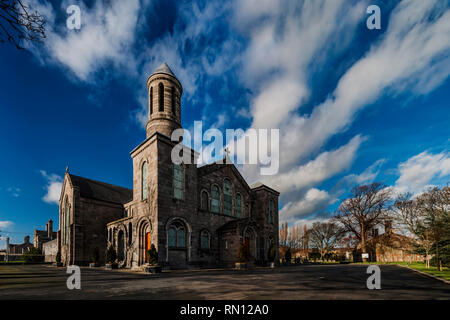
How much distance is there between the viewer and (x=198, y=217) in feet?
81.5

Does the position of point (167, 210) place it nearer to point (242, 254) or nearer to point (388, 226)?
point (242, 254)

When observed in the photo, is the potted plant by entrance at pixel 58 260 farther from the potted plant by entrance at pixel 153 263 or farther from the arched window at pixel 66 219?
the potted plant by entrance at pixel 153 263

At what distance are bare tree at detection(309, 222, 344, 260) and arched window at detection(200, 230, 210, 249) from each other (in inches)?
1671

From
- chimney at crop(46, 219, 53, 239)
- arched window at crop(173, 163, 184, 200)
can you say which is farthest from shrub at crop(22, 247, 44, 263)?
arched window at crop(173, 163, 184, 200)

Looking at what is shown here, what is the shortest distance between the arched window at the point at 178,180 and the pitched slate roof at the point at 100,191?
56.1 feet

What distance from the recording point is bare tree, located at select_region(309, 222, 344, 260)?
59.8 metres

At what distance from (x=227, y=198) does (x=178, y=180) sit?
8503mm

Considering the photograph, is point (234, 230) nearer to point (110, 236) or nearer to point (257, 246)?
point (257, 246)

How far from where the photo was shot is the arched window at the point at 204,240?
81.3ft

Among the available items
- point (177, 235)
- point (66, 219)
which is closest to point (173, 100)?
point (177, 235)

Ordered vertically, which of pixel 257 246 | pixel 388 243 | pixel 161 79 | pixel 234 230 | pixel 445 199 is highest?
pixel 161 79

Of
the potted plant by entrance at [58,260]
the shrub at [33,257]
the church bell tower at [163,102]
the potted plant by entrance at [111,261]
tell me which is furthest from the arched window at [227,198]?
the shrub at [33,257]
